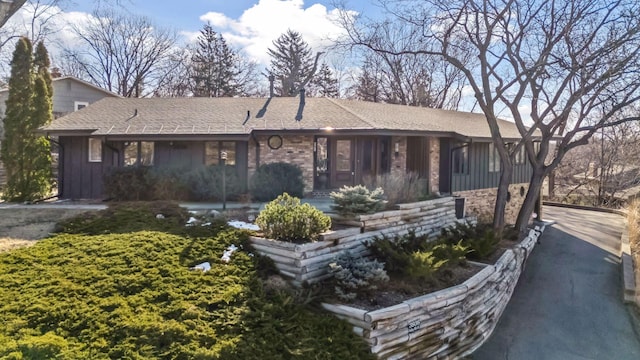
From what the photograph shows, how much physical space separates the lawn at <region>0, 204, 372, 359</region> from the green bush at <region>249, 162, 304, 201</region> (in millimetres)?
4483

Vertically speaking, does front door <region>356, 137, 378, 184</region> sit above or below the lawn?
above

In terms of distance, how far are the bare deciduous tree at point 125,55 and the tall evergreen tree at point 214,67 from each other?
2.40 metres

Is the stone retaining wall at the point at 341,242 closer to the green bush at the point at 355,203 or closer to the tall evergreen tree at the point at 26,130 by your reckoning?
the green bush at the point at 355,203

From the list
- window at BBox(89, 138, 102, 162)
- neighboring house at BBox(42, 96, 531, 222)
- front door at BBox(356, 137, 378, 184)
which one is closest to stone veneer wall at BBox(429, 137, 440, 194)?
neighboring house at BBox(42, 96, 531, 222)

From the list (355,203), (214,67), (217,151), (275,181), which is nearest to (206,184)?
(217,151)

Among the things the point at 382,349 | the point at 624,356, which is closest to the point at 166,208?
the point at 382,349

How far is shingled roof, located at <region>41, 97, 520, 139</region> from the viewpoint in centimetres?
1211

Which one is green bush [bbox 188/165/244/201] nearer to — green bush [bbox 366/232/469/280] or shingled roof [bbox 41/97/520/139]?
shingled roof [bbox 41/97/520/139]

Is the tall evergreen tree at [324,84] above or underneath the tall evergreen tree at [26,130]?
above

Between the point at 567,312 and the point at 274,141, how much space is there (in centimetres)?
867

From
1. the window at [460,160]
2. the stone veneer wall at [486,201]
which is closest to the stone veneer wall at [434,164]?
the window at [460,160]

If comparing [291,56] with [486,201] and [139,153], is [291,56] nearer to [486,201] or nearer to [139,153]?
[486,201]

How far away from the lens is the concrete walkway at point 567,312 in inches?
286

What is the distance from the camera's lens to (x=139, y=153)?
12422 millimetres
